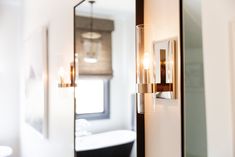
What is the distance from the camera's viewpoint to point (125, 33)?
1404 mm

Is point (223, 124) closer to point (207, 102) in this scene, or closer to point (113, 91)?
point (207, 102)

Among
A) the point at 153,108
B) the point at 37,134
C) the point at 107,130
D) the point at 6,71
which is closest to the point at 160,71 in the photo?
the point at 153,108

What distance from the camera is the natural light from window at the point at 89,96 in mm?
1730

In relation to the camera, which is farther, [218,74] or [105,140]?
[105,140]

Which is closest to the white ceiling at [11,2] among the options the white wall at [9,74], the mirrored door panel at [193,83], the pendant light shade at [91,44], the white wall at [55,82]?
the white wall at [9,74]

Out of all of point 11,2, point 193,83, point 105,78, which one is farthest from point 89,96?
point 11,2

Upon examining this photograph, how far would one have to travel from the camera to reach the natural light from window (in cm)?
173

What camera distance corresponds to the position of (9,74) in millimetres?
3957

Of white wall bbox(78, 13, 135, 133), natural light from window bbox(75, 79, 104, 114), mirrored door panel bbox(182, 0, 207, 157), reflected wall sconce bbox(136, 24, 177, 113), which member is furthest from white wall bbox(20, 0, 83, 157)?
mirrored door panel bbox(182, 0, 207, 157)

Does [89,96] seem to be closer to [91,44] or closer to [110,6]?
[91,44]

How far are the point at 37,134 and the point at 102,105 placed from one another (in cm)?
144

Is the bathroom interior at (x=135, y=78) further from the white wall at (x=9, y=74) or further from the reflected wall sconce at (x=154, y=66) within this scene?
the white wall at (x=9, y=74)

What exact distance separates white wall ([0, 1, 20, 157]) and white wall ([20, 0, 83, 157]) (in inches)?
46.1

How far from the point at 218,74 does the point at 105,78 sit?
0.87 metres
